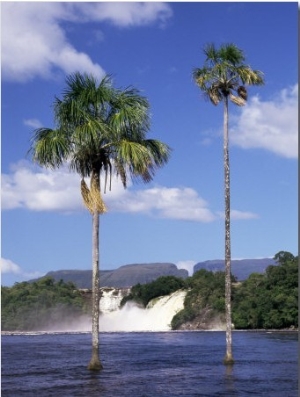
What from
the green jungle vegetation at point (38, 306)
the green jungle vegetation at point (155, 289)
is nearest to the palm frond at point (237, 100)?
the green jungle vegetation at point (155, 289)

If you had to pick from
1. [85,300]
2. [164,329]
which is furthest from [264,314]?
[85,300]

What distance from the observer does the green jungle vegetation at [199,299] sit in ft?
206

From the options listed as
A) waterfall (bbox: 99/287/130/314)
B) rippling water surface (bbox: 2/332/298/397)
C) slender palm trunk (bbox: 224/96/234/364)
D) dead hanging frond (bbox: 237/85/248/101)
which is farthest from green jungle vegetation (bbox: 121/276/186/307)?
dead hanging frond (bbox: 237/85/248/101)

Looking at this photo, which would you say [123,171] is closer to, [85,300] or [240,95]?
[240,95]

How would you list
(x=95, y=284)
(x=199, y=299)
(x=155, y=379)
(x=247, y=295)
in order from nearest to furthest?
(x=155, y=379), (x=95, y=284), (x=247, y=295), (x=199, y=299)

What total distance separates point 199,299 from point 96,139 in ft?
191

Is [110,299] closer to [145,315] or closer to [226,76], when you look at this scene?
[145,315]

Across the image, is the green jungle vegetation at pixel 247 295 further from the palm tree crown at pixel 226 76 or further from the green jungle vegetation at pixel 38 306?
the palm tree crown at pixel 226 76

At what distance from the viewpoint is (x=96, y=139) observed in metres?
17.1

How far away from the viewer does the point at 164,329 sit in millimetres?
72688

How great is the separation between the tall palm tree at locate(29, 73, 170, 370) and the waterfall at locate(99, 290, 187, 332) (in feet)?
185

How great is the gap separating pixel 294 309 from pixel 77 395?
5061cm

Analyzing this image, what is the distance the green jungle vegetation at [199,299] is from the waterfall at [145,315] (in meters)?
1.55

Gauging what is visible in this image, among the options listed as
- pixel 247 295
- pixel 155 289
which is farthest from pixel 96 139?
pixel 155 289
